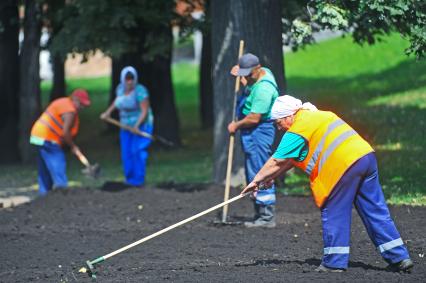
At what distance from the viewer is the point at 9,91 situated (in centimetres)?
2333

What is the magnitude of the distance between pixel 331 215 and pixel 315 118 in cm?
80

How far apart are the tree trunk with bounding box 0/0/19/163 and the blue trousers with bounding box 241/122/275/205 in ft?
39.8

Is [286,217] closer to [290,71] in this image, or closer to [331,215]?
[331,215]

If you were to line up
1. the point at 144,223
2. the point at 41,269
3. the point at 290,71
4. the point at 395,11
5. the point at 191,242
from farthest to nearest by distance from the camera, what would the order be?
the point at 290,71, the point at 144,223, the point at 395,11, the point at 191,242, the point at 41,269

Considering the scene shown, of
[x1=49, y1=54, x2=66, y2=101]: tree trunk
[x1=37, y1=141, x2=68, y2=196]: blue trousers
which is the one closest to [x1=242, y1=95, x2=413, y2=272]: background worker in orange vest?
[x1=37, y1=141, x2=68, y2=196]: blue trousers

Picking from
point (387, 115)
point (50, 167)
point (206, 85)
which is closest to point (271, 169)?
point (50, 167)

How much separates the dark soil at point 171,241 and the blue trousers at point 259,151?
38cm

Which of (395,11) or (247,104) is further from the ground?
(395,11)

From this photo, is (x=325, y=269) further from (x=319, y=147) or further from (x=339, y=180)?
(x=319, y=147)

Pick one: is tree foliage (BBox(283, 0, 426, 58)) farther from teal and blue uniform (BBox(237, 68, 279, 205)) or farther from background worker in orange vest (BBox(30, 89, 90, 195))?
background worker in orange vest (BBox(30, 89, 90, 195))

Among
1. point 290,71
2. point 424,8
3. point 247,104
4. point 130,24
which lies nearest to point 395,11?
point 424,8

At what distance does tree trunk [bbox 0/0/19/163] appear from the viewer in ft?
75.8

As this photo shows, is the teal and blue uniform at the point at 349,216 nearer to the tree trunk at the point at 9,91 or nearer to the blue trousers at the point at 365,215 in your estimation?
the blue trousers at the point at 365,215

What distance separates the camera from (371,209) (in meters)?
8.73
